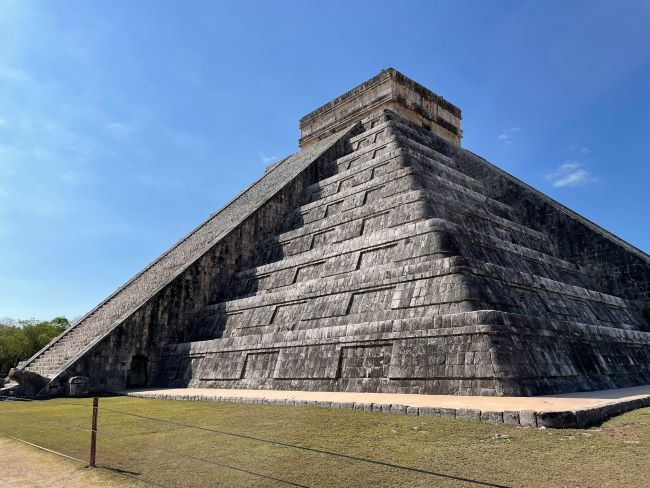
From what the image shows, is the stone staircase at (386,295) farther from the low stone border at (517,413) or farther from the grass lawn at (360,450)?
the grass lawn at (360,450)

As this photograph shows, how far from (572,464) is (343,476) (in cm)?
184

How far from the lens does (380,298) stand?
968 cm

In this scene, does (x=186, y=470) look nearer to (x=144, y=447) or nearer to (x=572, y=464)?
(x=144, y=447)

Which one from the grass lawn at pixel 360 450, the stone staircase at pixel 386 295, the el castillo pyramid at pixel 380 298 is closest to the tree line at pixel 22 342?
the el castillo pyramid at pixel 380 298

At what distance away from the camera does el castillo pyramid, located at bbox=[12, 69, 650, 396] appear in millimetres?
8031

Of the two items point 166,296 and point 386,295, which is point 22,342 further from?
point 386,295

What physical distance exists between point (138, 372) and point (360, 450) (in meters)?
9.97

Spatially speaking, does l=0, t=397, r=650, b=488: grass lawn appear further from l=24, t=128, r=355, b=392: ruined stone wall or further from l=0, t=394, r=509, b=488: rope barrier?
l=24, t=128, r=355, b=392: ruined stone wall

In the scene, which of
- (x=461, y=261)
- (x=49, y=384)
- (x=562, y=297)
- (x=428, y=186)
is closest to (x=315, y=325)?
(x=461, y=261)

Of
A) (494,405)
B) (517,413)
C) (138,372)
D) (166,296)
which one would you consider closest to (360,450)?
(517,413)

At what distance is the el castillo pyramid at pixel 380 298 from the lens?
8.03 meters

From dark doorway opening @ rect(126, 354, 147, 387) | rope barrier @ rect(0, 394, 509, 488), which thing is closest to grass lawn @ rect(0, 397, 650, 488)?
rope barrier @ rect(0, 394, 509, 488)

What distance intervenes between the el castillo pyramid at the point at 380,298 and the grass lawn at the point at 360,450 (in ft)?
6.74

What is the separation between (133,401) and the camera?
956cm
